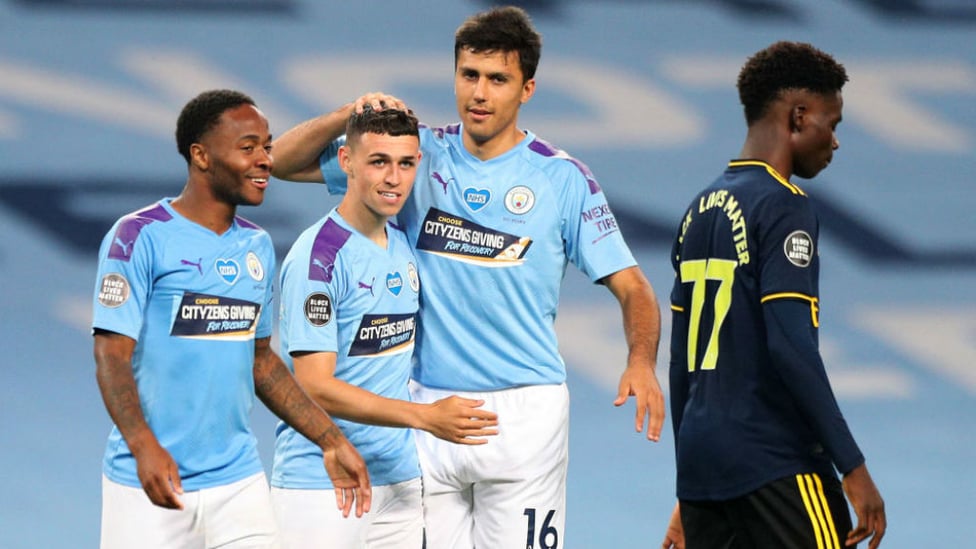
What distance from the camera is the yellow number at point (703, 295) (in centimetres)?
380

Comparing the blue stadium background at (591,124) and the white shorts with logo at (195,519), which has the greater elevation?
the blue stadium background at (591,124)

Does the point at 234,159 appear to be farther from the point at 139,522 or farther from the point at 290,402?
the point at 139,522

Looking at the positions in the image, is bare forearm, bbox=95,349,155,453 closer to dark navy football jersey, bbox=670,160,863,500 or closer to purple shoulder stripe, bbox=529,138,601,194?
dark navy football jersey, bbox=670,160,863,500

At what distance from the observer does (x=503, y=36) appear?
4.59 meters

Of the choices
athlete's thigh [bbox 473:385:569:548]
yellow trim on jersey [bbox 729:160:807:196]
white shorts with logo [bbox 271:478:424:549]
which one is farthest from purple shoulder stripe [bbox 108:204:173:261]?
yellow trim on jersey [bbox 729:160:807:196]

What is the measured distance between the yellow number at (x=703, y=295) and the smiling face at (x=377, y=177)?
2.86 feet

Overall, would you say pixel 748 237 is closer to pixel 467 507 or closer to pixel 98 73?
pixel 467 507

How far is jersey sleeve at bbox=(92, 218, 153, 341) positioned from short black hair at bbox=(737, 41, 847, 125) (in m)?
1.63

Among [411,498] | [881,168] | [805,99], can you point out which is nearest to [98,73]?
[881,168]

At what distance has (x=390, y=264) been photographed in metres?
4.34

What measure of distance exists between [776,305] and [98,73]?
19.8 ft

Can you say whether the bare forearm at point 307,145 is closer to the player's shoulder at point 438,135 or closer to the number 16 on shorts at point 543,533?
the player's shoulder at point 438,135

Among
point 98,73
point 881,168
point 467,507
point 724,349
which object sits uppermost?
point 98,73

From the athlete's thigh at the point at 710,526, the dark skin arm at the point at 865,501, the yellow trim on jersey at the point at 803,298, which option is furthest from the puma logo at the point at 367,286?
the dark skin arm at the point at 865,501
